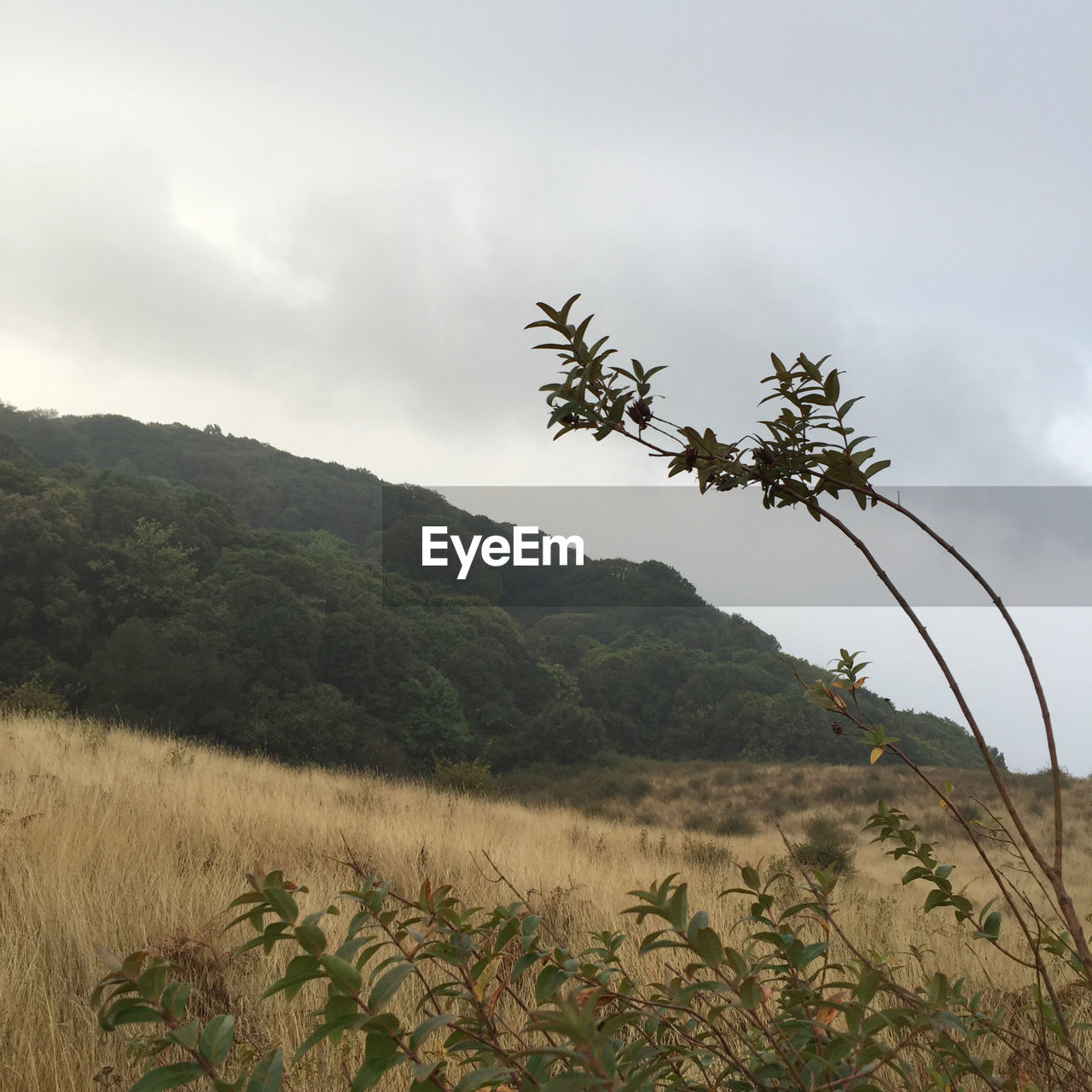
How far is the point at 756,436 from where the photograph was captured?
1384 mm

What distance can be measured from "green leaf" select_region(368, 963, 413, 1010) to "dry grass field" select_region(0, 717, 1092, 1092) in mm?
462

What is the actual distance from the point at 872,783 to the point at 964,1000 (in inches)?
969

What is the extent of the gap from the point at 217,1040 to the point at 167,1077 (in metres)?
0.07

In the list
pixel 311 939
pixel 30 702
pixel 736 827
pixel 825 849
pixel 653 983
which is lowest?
pixel 736 827

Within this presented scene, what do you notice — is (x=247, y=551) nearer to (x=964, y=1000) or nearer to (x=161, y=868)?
(x=161, y=868)

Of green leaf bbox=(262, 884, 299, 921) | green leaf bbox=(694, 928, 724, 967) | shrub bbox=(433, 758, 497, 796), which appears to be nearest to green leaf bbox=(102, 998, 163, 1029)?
green leaf bbox=(262, 884, 299, 921)

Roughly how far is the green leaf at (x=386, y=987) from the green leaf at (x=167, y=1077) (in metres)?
0.15

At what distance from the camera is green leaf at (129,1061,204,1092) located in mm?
659

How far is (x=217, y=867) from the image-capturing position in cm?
446

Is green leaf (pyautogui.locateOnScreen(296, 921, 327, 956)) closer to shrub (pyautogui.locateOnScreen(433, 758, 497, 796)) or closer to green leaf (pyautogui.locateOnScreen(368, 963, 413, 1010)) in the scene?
green leaf (pyautogui.locateOnScreen(368, 963, 413, 1010))

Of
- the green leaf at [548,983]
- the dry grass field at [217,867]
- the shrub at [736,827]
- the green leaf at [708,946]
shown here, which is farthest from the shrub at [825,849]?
the green leaf at [708,946]

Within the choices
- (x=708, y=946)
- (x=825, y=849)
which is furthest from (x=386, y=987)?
(x=825, y=849)

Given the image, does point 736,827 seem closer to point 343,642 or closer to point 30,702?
point 343,642

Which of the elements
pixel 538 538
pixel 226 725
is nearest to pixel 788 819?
pixel 226 725
